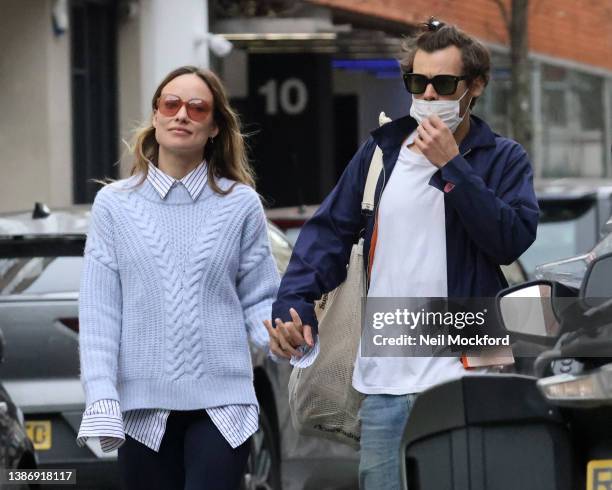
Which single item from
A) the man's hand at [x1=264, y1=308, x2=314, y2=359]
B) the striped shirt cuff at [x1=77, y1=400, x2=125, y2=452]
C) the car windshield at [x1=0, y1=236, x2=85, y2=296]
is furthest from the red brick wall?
the striped shirt cuff at [x1=77, y1=400, x2=125, y2=452]

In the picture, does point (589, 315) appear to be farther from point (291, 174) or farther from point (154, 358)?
point (291, 174)

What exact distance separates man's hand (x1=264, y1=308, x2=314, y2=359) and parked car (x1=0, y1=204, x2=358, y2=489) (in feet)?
7.83

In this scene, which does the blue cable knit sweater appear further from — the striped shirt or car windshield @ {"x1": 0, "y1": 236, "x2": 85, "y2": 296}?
car windshield @ {"x1": 0, "y1": 236, "x2": 85, "y2": 296}

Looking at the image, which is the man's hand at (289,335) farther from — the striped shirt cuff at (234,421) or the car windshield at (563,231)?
the car windshield at (563,231)

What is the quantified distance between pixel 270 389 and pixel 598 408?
14.5ft

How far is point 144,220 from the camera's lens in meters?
4.60

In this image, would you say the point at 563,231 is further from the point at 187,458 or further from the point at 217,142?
the point at 187,458

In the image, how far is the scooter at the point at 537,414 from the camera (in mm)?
3148

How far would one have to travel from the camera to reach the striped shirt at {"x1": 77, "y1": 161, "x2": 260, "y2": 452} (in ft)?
14.2

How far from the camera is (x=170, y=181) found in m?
4.68

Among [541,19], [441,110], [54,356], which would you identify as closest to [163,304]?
[441,110]

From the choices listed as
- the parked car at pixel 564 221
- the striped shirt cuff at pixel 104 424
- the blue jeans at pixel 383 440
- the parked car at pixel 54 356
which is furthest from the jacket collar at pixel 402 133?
the parked car at pixel 564 221

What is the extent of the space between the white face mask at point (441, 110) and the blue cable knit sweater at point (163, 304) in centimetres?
65

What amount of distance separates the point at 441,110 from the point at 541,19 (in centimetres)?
2675
